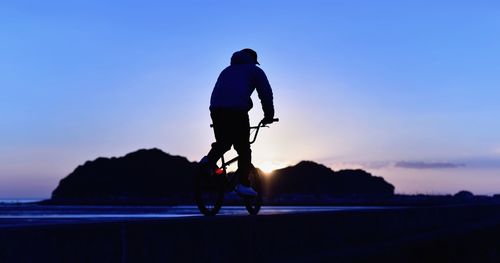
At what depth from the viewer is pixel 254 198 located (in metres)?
12.1

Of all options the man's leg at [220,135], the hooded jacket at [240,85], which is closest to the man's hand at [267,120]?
the hooded jacket at [240,85]

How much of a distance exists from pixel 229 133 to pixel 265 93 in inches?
29.3

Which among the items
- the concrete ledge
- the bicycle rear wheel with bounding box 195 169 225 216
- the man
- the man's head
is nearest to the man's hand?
the man

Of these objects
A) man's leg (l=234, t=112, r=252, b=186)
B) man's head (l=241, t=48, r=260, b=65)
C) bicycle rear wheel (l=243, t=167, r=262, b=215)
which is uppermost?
man's head (l=241, t=48, r=260, b=65)

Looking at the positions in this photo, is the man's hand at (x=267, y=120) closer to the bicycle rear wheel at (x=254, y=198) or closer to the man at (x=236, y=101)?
the man at (x=236, y=101)

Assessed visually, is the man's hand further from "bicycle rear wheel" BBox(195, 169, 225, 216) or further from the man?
"bicycle rear wheel" BBox(195, 169, 225, 216)

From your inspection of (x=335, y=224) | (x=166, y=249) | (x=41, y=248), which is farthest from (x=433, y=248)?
(x=41, y=248)

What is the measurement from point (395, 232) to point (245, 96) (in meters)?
3.31

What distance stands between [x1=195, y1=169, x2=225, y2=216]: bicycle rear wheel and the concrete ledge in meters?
1.92

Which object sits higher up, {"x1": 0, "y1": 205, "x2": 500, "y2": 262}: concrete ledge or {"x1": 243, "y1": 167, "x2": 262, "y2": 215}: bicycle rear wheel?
{"x1": 243, "y1": 167, "x2": 262, "y2": 215}: bicycle rear wheel

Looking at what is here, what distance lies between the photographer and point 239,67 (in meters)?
10.7

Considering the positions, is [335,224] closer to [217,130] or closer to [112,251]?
[217,130]

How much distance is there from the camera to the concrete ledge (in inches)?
207

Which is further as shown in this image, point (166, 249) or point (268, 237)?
Answer: point (268, 237)
